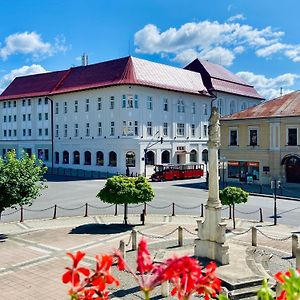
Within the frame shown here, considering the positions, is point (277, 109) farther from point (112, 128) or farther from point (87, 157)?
point (87, 157)

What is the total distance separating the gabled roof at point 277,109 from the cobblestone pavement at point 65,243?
1781cm

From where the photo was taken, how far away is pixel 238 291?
34.2 ft

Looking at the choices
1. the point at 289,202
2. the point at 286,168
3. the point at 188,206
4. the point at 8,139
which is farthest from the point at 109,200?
the point at 8,139

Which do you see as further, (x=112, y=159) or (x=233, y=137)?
(x=112, y=159)

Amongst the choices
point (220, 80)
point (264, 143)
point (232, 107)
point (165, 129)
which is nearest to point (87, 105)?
point (165, 129)

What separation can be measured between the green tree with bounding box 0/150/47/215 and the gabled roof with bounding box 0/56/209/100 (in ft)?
101

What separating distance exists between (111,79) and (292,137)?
24.6 metres

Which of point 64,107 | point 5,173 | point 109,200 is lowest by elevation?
point 109,200

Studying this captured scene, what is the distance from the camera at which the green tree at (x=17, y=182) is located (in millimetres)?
16125

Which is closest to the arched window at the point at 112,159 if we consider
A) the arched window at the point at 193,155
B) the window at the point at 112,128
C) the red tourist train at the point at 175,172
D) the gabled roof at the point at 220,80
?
the window at the point at 112,128

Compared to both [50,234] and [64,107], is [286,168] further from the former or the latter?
[64,107]

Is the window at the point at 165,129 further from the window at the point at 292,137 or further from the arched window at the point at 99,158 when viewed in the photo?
the window at the point at 292,137

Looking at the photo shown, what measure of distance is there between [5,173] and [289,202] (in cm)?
1988

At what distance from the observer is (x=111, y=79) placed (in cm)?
4897
